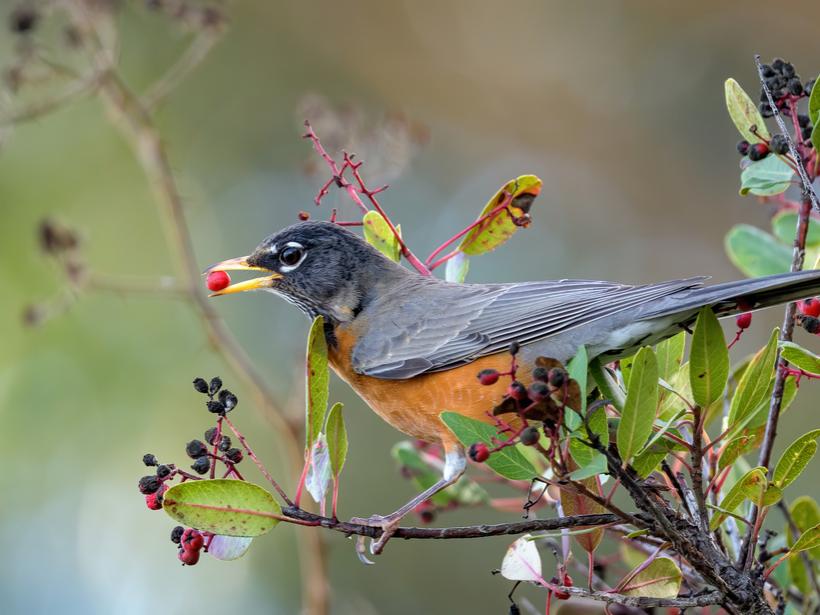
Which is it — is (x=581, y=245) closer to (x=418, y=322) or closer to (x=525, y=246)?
(x=525, y=246)

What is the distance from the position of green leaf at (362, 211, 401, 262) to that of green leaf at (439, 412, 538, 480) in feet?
3.01

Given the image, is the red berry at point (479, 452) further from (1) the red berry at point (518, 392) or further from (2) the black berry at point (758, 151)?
(2) the black berry at point (758, 151)

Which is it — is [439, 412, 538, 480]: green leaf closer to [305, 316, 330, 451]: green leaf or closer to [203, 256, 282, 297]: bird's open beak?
[305, 316, 330, 451]: green leaf

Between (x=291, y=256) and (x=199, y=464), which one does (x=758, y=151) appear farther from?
(x=291, y=256)

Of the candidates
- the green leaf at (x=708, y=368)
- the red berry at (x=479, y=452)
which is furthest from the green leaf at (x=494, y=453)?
the green leaf at (x=708, y=368)

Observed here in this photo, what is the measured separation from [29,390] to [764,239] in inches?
215

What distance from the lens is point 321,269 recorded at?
163 inches

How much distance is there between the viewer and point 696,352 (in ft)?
7.24

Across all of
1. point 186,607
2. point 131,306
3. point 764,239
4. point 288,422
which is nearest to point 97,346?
point 131,306

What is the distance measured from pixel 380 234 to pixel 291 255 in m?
1.03

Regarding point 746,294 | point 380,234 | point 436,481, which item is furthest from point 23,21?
point 746,294

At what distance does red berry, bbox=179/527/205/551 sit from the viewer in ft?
7.42

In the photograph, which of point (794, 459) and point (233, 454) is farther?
point (794, 459)

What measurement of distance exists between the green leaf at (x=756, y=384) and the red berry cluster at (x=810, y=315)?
159 millimetres
